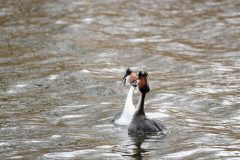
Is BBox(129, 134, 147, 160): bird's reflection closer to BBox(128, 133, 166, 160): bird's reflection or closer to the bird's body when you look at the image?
BBox(128, 133, 166, 160): bird's reflection

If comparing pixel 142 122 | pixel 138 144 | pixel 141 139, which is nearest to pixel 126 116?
pixel 142 122

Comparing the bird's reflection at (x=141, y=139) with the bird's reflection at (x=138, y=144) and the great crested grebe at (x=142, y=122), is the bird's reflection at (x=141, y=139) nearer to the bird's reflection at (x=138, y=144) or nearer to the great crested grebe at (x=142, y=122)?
the bird's reflection at (x=138, y=144)

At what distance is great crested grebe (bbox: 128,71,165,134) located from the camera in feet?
53.3

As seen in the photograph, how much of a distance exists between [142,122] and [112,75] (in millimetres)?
6801

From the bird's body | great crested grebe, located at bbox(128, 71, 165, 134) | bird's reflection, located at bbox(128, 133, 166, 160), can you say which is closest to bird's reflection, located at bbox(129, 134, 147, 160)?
bird's reflection, located at bbox(128, 133, 166, 160)

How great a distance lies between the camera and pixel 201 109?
18797mm

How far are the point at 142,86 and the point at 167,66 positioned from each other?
768 centimetres

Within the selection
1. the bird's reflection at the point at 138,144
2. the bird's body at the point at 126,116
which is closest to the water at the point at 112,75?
the bird's reflection at the point at 138,144

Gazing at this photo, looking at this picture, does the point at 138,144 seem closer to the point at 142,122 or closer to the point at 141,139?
the point at 141,139

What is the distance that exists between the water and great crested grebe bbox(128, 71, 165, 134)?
256 millimetres

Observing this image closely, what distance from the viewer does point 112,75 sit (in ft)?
75.7

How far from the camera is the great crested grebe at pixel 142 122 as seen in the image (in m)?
16.2

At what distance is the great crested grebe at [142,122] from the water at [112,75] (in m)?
0.26

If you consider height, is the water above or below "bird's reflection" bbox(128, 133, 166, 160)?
below
